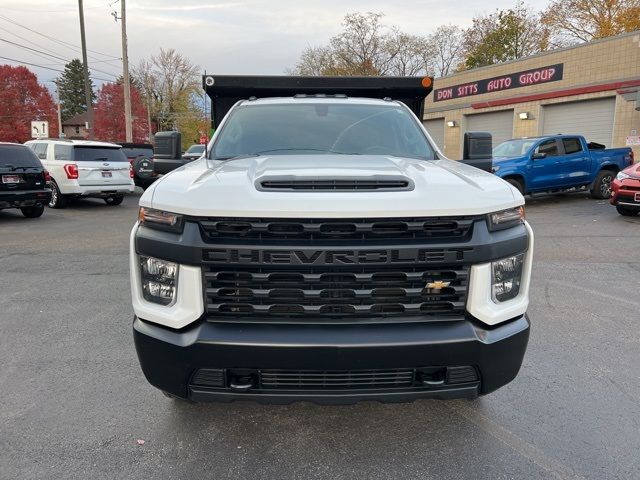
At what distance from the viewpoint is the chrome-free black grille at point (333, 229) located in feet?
7.18

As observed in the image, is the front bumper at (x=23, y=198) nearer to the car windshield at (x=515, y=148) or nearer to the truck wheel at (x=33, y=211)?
the truck wheel at (x=33, y=211)

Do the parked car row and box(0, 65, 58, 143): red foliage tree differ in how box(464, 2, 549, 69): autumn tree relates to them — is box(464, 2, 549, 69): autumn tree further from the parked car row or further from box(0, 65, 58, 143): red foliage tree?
box(0, 65, 58, 143): red foliage tree

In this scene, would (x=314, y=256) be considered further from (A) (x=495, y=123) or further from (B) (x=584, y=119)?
(A) (x=495, y=123)

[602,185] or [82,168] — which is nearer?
[82,168]

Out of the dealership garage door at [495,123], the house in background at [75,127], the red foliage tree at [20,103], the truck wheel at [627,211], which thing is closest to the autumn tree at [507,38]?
the dealership garage door at [495,123]

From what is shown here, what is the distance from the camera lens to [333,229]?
221cm

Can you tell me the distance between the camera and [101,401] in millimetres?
3180

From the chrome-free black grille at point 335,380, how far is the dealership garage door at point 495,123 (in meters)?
22.6

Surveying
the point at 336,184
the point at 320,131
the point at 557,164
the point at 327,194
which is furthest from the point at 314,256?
the point at 557,164

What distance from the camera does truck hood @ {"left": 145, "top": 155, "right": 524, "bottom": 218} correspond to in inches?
85.4

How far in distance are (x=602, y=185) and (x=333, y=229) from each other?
572 inches

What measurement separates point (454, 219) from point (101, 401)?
2552 mm

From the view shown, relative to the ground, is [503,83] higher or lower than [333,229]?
higher

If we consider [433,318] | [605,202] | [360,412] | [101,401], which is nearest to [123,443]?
[101,401]
